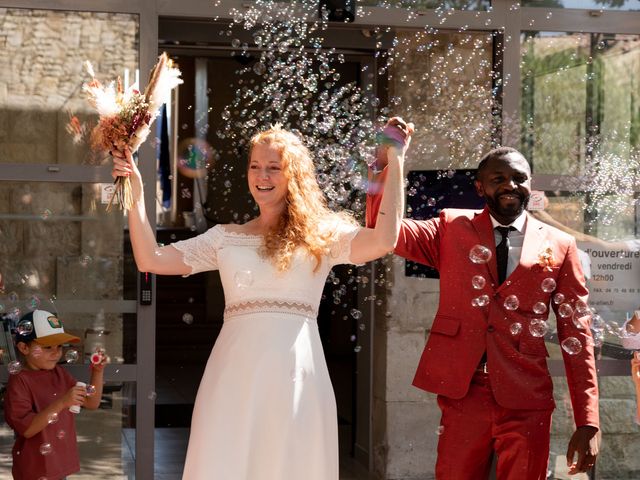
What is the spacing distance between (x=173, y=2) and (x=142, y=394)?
6.68 feet

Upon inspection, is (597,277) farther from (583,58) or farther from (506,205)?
(506,205)

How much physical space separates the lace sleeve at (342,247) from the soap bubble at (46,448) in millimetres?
1802

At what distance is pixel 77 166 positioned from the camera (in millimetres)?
5840

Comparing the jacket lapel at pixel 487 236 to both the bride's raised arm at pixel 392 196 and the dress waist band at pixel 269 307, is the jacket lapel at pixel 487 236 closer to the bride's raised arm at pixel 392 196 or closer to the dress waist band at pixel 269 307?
the bride's raised arm at pixel 392 196

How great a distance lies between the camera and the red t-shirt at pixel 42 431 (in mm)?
5082

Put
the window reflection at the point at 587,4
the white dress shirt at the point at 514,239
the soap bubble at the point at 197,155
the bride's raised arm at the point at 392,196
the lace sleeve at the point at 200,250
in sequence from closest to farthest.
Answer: the bride's raised arm at the point at 392,196, the lace sleeve at the point at 200,250, the white dress shirt at the point at 514,239, the window reflection at the point at 587,4, the soap bubble at the point at 197,155

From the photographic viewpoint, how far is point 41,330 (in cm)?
525

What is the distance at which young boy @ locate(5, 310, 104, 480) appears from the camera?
5.05m

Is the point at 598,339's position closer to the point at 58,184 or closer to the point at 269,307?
the point at 269,307

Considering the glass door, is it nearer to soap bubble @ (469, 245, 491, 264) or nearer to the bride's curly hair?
the bride's curly hair

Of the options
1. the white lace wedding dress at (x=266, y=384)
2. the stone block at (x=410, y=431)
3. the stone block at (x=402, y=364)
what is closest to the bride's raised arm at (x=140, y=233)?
the white lace wedding dress at (x=266, y=384)

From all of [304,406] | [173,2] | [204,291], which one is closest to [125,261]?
[173,2]

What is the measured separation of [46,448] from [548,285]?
234 cm

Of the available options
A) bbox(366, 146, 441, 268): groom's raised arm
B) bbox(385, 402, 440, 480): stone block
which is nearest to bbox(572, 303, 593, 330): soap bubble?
bbox(366, 146, 441, 268): groom's raised arm
